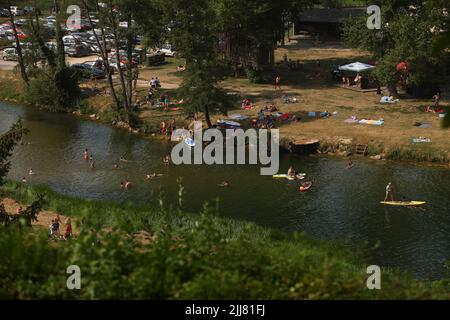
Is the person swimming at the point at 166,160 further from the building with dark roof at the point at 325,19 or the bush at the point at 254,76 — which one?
the building with dark roof at the point at 325,19

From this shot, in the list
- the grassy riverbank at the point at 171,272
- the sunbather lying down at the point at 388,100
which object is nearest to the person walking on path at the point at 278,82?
the sunbather lying down at the point at 388,100

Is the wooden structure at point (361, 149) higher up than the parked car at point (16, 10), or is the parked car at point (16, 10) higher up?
the parked car at point (16, 10)

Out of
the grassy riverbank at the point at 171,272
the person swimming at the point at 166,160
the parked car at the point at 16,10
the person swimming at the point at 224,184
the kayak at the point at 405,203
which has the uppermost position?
the grassy riverbank at the point at 171,272

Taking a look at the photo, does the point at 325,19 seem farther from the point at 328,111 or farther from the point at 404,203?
the point at 404,203

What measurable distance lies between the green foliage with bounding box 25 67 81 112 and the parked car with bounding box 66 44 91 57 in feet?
44.7

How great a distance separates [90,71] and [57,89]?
21.2ft

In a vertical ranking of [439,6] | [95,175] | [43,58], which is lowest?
[95,175]

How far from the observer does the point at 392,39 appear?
58.9m

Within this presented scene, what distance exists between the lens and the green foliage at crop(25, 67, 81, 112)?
67.2m

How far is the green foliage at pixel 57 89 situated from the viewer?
67.2 metres

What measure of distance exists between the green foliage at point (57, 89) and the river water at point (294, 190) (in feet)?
30.1

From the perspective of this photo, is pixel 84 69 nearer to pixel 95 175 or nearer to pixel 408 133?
pixel 95 175
